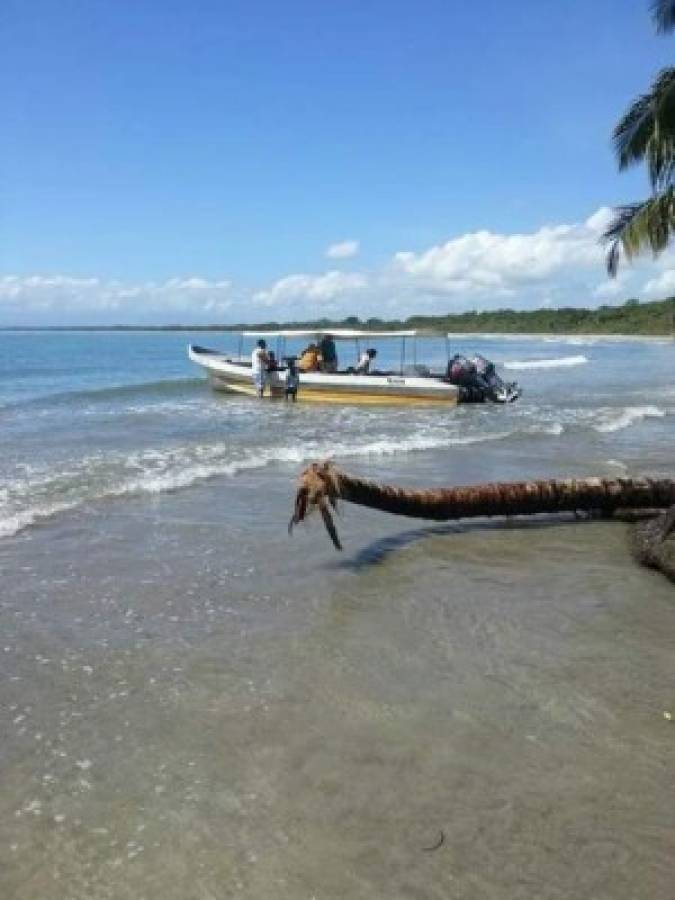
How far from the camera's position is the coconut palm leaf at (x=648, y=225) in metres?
15.1

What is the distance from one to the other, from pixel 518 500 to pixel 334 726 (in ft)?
15.6

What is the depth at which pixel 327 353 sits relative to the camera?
85.5 ft

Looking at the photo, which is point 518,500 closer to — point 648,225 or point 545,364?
point 648,225

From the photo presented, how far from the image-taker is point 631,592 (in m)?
6.64

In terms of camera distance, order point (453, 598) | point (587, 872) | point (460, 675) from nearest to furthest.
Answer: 1. point (587, 872)
2. point (460, 675)
3. point (453, 598)

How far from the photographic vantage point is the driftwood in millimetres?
6988

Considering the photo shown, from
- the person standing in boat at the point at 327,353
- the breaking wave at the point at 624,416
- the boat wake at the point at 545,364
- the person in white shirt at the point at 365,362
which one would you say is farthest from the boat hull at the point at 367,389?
the boat wake at the point at 545,364

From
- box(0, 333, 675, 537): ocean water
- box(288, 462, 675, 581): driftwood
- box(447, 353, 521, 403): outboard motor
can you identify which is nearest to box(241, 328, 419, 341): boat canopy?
box(447, 353, 521, 403): outboard motor

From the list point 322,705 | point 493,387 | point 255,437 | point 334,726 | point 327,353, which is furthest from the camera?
point 327,353

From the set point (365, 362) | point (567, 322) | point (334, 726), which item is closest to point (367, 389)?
point (365, 362)

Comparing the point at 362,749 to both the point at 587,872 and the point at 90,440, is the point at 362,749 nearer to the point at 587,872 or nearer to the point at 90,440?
the point at 587,872

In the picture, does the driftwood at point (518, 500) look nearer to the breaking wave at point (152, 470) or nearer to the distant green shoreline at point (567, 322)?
the breaking wave at point (152, 470)

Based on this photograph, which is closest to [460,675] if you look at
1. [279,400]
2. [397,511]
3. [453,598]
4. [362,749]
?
[362,749]

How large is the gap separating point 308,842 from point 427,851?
1.49ft
